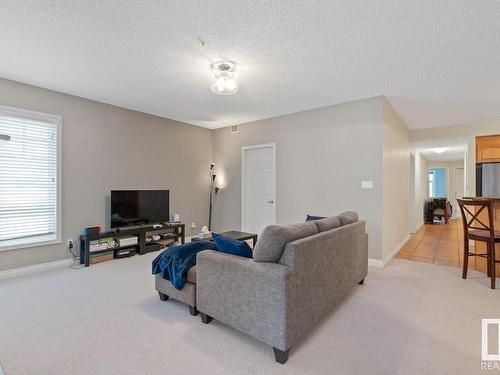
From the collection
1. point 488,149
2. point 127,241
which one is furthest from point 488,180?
point 127,241

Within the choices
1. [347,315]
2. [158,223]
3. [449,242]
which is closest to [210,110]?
[158,223]

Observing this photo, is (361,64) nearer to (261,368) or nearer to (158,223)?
(261,368)

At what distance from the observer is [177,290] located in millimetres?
2514

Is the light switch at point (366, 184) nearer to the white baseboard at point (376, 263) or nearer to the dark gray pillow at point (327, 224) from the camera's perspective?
the white baseboard at point (376, 263)

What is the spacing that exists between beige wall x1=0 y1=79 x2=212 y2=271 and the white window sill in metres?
0.07

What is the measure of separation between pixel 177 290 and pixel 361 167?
3138 mm

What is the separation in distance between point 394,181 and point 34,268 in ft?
18.6

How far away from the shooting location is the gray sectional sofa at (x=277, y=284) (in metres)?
1.77

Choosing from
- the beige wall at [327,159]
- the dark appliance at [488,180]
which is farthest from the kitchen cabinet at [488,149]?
the beige wall at [327,159]

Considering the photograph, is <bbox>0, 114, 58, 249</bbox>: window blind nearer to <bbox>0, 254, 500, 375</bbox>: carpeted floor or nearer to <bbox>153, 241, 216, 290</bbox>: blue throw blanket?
<bbox>0, 254, 500, 375</bbox>: carpeted floor

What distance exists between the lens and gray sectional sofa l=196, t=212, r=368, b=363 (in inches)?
69.8

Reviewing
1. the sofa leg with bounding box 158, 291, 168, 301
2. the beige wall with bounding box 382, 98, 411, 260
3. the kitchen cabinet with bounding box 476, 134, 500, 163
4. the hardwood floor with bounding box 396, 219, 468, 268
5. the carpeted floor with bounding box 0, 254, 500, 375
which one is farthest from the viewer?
the kitchen cabinet with bounding box 476, 134, 500, 163

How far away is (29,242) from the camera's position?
11.6ft

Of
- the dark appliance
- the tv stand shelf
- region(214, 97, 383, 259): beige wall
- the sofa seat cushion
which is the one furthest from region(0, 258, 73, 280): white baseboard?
the dark appliance
